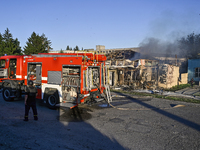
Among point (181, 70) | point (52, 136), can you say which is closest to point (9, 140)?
point (52, 136)

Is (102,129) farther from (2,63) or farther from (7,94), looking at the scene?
(2,63)

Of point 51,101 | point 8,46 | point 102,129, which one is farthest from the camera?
point 8,46

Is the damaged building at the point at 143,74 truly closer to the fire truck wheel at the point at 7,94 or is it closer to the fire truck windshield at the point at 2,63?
A: the fire truck windshield at the point at 2,63

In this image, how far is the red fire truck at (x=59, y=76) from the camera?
8.73 meters

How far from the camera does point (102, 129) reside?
253 inches

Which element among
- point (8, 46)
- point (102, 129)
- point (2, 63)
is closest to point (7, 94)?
point (2, 63)

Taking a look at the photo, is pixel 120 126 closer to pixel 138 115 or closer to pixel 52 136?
pixel 138 115

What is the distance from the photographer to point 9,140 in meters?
5.16

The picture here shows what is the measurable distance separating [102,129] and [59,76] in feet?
13.2

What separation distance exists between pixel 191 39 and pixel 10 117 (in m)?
39.6

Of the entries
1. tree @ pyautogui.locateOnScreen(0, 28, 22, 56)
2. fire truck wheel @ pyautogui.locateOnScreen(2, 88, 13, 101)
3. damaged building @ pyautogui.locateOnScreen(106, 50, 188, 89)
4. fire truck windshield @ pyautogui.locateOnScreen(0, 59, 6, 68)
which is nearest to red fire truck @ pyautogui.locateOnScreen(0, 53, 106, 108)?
fire truck wheel @ pyautogui.locateOnScreen(2, 88, 13, 101)

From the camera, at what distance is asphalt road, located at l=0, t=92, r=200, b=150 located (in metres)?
5.04

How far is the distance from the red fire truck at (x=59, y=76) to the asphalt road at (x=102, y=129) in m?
0.81

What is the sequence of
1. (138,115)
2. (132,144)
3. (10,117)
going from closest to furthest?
1. (132,144)
2. (10,117)
3. (138,115)
